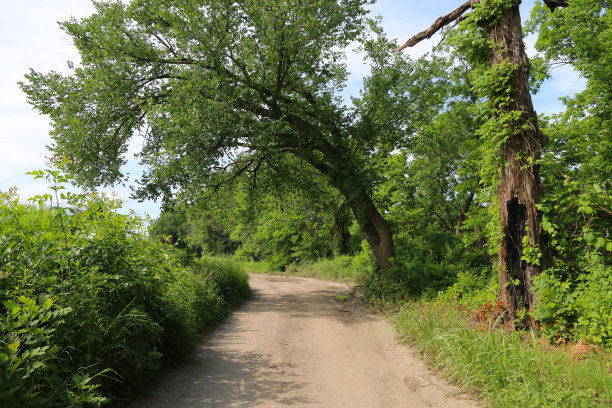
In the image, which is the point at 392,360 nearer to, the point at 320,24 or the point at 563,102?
the point at 320,24

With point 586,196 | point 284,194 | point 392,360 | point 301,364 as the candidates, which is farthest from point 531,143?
point 284,194

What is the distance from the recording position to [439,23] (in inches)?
357

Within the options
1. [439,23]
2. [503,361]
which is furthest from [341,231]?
[503,361]

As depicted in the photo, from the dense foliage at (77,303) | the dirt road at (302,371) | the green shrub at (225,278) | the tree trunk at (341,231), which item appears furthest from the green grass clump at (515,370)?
the tree trunk at (341,231)

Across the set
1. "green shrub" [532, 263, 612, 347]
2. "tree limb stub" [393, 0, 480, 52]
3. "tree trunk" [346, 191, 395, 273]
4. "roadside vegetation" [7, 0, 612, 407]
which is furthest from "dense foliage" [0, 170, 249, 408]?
"tree trunk" [346, 191, 395, 273]

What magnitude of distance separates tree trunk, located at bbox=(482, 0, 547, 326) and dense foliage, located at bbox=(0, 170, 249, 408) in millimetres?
6261

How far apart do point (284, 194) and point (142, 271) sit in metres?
11.9

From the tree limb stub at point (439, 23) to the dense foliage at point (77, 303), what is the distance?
762cm

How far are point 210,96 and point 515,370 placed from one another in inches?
391

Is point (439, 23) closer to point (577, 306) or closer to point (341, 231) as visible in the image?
point (577, 306)

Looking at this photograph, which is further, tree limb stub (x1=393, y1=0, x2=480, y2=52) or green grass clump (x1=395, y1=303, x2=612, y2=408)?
tree limb stub (x1=393, y1=0, x2=480, y2=52)

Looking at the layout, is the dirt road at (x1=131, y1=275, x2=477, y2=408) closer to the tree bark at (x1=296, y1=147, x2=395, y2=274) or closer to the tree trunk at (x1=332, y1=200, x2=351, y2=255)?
the tree bark at (x1=296, y1=147, x2=395, y2=274)

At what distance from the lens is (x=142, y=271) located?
5242 mm

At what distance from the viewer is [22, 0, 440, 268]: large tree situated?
1106cm
